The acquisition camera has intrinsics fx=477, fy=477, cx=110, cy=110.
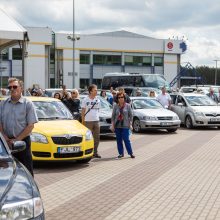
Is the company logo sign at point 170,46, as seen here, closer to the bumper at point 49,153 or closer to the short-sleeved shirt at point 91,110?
the short-sleeved shirt at point 91,110

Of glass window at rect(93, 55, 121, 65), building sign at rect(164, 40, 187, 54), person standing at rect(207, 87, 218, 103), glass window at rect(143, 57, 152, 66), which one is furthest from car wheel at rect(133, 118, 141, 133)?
building sign at rect(164, 40, 187, 54)

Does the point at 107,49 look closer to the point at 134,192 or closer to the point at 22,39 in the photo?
the point at 22,39

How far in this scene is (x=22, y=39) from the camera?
1605 cm

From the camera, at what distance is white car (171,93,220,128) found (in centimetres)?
1959

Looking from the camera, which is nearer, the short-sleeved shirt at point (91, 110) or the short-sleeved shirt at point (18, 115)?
the short-sleeved shirt at point (18, 115)

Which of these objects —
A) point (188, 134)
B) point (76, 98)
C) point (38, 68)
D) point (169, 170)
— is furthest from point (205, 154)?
point (38, 68)

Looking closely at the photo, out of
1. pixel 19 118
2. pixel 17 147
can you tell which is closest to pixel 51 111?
pixel 19 118

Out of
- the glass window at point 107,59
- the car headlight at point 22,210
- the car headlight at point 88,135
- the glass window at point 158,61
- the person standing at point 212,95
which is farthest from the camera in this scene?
Result: the glass window at point 158,61

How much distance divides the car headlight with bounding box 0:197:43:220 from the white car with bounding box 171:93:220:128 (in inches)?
634

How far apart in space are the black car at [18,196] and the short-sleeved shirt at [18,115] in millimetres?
2001

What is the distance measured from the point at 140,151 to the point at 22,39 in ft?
19.7

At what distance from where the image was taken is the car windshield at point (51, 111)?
11.1 meters

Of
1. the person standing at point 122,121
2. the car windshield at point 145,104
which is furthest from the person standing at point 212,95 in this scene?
the person standing at point 122,121

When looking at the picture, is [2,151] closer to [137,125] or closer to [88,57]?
[137,125]
